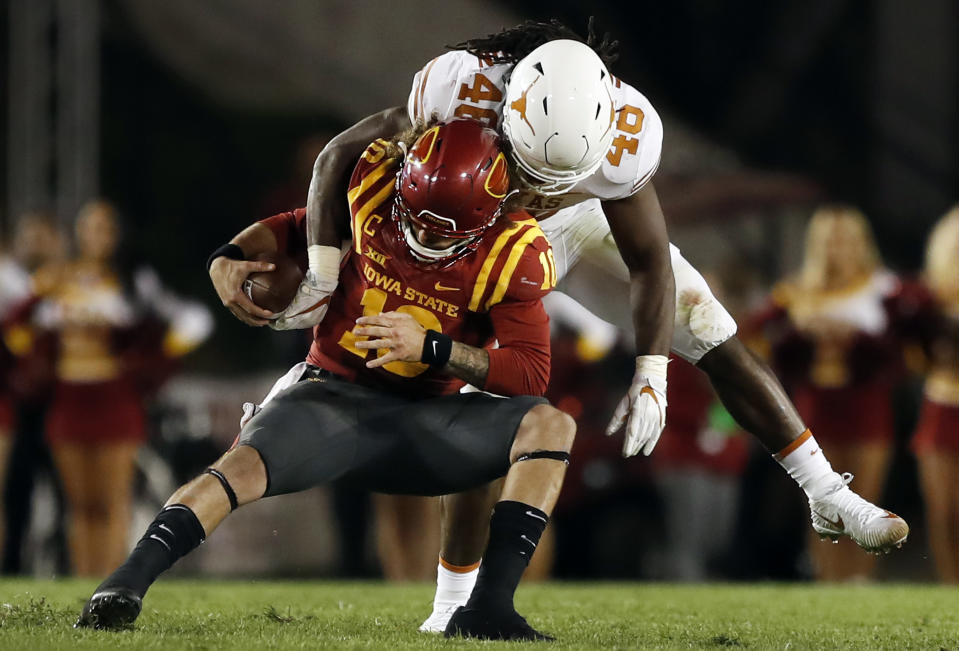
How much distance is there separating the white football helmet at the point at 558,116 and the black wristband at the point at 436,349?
1.65 ft

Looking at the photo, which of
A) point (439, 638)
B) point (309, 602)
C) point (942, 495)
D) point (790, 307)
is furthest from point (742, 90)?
point (439, 638)

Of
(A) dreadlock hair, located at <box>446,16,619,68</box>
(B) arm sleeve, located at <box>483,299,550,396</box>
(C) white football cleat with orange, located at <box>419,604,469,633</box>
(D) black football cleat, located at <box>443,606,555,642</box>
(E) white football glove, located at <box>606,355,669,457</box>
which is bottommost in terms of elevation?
(C) white football cleat with orange, located at <box>419,604,469,633</box>

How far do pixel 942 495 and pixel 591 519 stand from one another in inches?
74.8

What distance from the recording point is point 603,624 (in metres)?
3.74

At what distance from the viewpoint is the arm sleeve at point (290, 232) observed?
3.71 metres

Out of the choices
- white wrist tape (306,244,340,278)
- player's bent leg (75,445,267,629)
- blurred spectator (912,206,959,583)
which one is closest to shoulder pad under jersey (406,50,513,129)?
white wrist tape (306,244,340,278)

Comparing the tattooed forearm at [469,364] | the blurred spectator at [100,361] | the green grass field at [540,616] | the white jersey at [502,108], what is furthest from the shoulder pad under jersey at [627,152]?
the blurred spectator at [100,361]

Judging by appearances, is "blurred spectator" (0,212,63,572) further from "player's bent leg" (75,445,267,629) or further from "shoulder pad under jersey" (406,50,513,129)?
"player's bent leg" (75,445,267,629)

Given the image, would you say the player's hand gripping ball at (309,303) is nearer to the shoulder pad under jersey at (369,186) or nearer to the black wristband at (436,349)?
the shoulder pad under jersey at (369,186)

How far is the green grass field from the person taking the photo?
3.03 metres

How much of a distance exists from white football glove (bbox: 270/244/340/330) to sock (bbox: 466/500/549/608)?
2.47ft

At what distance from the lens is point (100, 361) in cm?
637

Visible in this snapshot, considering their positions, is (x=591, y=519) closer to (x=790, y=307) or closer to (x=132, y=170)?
(x=790, y=307)

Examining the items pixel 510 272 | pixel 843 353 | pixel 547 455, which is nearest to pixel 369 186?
pixel 510 272
